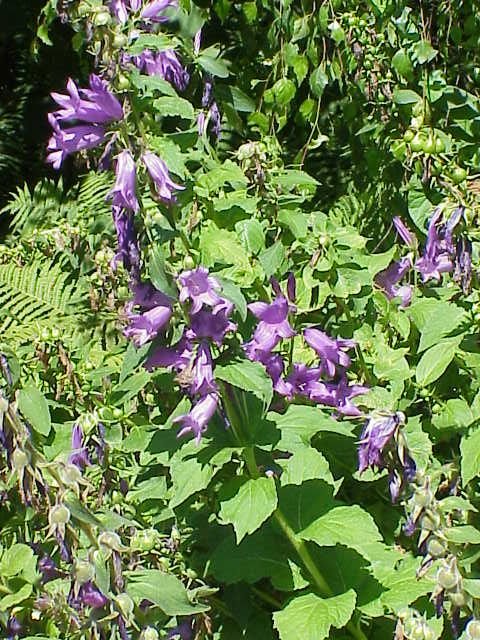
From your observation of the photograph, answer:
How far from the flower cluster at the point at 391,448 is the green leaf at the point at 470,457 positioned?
366mm

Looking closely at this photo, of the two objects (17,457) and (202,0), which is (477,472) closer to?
(17,457)

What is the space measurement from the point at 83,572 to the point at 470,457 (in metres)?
0.84

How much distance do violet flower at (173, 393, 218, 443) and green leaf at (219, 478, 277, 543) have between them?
0.16m

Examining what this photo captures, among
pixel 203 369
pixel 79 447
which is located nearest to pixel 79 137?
pixel 203 369

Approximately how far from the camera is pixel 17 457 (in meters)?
1.46

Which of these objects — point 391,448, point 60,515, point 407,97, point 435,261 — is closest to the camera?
point 60,515

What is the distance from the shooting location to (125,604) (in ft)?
4.79

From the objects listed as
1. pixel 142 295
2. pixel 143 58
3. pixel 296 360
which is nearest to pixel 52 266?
pixel 296 360

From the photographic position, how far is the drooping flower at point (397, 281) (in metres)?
2.45

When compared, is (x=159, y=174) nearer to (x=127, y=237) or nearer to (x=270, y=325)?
(x=127, y=237)

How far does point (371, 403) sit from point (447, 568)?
0.75m

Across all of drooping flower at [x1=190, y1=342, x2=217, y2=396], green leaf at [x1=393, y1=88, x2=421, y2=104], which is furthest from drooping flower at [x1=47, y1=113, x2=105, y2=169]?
green leaf at [x1=393, y1=88, x2=421, y2=104]

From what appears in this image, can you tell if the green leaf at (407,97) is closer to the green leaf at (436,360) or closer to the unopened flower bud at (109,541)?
the green leaf at (436,360)

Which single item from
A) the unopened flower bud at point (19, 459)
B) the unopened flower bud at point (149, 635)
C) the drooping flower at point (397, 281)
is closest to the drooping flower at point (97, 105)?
the unopened flower bud at point (19, 459)
